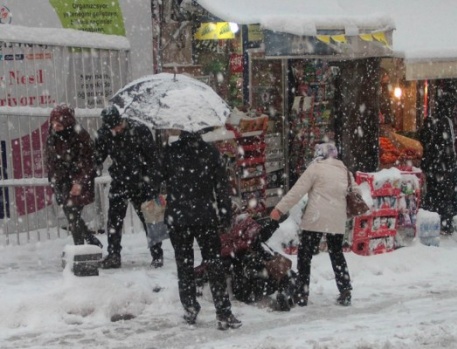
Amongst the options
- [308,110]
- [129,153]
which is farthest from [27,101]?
[308,110]

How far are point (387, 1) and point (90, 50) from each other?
654cm

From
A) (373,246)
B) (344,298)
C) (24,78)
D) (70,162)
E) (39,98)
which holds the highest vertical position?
(24,78)

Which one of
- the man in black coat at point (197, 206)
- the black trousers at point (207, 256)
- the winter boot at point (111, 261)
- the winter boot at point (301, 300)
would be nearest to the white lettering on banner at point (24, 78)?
the winter boot at point (111, 261)

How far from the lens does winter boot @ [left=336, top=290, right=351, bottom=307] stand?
8.34 metres

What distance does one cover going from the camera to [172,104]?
7820 millimetres

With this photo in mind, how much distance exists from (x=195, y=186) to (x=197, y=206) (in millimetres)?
183

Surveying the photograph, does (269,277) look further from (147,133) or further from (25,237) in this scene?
(25,237)

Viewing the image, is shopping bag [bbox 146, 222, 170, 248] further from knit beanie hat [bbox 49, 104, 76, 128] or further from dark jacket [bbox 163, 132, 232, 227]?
dark jacket [bbox 163, 132, 232, 227]

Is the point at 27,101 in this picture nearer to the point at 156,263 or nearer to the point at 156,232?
the point at 156,232

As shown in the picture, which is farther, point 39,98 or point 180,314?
point 39,98

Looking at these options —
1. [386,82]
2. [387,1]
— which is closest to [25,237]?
[387,1]

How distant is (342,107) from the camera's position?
13.7m

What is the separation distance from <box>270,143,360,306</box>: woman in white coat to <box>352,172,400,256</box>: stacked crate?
2.00m

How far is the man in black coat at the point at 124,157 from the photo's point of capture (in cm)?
895
